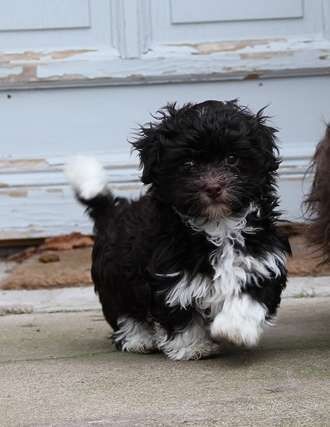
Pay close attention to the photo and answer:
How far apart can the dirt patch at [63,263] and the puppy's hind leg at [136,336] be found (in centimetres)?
146

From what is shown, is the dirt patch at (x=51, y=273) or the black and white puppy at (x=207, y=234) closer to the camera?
the black and white puppy at (x=207, y=234)

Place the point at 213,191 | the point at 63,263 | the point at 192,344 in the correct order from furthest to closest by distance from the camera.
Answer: the point at 63,263
the point at 192,344
the point at 213,191

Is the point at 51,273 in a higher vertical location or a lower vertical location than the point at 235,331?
lower

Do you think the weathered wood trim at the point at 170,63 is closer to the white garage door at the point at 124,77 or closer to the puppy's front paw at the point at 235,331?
the white garage door at the point at 124,77

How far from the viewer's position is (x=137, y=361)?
4.10 m

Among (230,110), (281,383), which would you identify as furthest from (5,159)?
(281,383)

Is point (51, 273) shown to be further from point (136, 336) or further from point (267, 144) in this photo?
point (267, 144)

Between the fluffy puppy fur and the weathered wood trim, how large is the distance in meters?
2.23

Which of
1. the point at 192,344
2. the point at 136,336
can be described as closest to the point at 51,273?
the point at 136,336

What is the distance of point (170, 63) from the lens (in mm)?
6551

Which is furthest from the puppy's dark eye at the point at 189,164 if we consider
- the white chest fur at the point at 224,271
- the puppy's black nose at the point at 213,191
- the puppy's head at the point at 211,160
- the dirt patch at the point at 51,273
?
the dirt patch at the point at 51,273

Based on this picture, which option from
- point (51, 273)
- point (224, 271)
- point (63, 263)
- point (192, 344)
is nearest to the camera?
point (224, 271)

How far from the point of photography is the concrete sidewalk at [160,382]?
3232mm

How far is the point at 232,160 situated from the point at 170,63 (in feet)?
9.21
